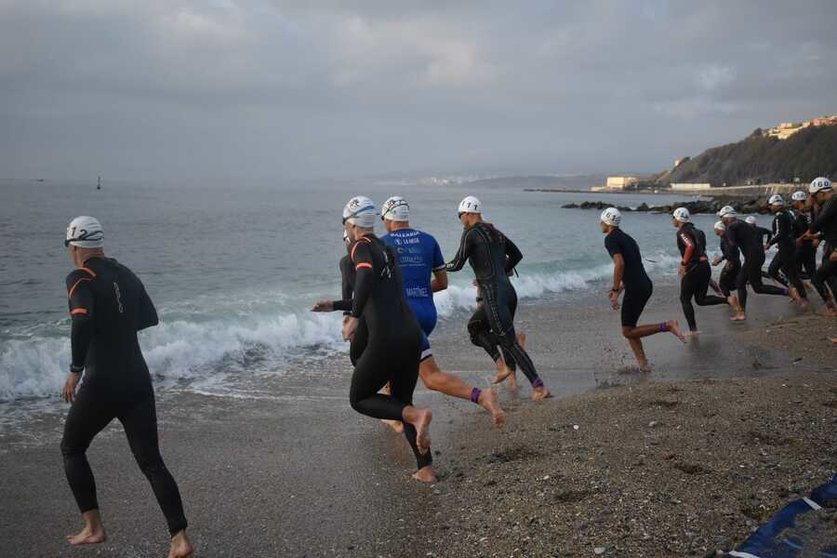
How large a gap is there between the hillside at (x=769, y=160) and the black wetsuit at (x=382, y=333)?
14078 cm

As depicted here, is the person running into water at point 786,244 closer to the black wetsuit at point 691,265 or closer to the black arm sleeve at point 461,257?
the black wetsuit at point 691,265

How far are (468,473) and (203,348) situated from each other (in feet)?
19.8

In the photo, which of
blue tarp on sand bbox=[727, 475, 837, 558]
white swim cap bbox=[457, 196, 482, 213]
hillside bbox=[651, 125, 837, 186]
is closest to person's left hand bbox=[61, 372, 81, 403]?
blue tarp on sand bbox=[727, 475, 837, 558]

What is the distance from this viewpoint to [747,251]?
44.0 ft

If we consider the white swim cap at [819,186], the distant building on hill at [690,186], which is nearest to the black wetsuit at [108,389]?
the white swim cap at [819,186]

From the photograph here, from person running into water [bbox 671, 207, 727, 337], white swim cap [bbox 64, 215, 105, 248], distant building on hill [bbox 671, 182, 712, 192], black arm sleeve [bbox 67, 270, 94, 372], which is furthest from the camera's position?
distant building on hill [bbox 671, 182, 712, 192]

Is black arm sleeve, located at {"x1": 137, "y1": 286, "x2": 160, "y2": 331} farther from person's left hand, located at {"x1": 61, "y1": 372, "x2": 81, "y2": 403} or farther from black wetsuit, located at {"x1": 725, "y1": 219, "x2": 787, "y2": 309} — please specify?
black wetsuit, located at {"x1": 725, "y1": 219, "x2": 787, "y2": 309}

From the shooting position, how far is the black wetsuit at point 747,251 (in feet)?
43.9

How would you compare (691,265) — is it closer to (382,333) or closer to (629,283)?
(629,283)

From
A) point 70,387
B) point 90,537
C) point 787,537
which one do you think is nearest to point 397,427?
point 90,537

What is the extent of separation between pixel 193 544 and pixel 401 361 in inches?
67.8

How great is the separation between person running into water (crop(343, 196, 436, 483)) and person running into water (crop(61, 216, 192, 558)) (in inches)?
→ 54.4

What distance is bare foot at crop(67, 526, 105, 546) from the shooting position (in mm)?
4324

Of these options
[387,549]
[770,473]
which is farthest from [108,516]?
[770,473]
